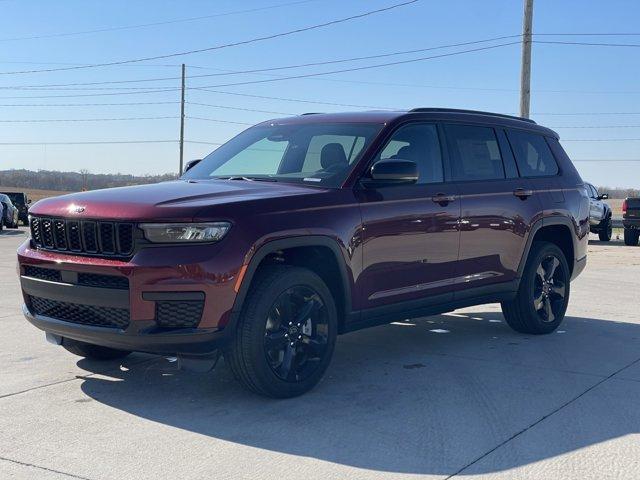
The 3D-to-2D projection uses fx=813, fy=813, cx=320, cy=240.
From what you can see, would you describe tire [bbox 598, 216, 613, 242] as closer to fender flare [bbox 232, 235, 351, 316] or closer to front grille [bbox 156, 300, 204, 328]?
fender flare [bbox 232, 235, 351, 316]

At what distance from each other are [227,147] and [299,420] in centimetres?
279

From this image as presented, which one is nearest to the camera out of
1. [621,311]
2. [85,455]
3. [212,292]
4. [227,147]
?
[85,455]

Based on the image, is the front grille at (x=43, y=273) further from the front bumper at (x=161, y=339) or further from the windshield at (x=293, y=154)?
the windshield at (x=293, y=154)

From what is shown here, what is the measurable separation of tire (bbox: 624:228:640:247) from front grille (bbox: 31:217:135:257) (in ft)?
68.4

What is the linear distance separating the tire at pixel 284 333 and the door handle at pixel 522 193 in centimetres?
250

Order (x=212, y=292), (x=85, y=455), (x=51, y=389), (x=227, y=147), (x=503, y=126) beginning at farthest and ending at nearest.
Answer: (x=503, y=126) → (x=227, y=147) → (x=51, y=389) → (x=212, y=292) → (x=85, y=455)

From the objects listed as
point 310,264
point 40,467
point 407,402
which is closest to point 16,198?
point 310,264

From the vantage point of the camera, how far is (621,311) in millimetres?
9211

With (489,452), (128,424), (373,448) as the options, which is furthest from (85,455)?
(489,452)

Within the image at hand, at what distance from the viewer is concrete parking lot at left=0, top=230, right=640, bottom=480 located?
400 cm

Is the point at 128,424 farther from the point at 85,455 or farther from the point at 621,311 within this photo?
the point at 621,311

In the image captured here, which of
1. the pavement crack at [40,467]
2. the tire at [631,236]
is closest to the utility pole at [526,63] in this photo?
the tire at [631,236]

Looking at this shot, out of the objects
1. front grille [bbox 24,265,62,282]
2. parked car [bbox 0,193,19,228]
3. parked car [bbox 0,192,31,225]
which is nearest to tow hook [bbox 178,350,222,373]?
front grille [bbox 24,265,62,282]

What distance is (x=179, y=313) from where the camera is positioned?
467 cm
